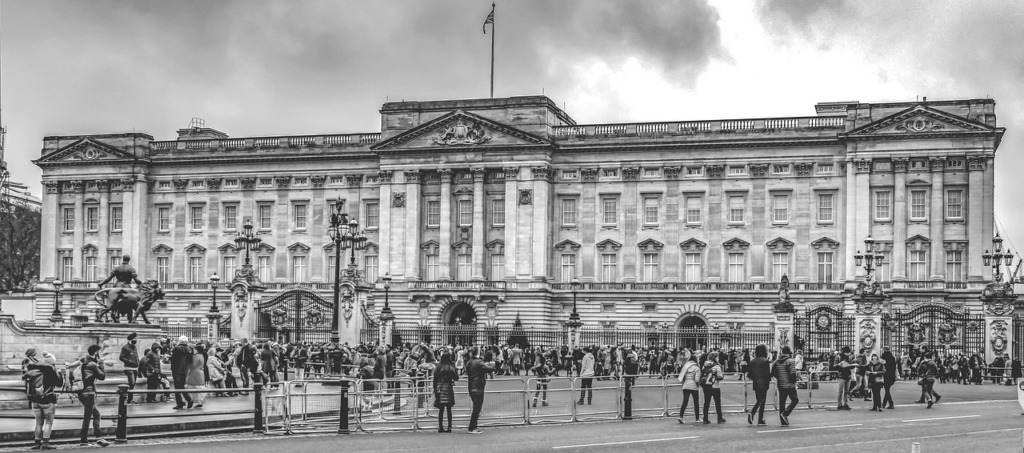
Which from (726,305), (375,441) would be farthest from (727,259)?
(375,441)

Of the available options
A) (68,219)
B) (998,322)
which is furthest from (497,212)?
(998,322)

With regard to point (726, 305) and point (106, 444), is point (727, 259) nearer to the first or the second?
point (726, 305)

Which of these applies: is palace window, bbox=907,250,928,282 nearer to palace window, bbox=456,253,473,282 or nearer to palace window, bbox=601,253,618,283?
palace window, bbox=601,253,618,283

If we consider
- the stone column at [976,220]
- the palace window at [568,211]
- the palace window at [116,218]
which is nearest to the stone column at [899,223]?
the stone column at [976,220]

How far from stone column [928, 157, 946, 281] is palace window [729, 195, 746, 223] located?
994 centimetres

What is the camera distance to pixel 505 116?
75375 millimetres

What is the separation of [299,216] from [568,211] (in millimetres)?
16460

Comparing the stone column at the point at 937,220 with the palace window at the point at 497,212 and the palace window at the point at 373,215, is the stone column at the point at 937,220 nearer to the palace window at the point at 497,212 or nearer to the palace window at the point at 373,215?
the palace window at the point at 497,212

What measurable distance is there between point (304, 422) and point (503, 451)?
236 inches

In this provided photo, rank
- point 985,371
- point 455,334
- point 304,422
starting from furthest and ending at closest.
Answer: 1. point 455,334
2. point 985,371
3. point 304,422

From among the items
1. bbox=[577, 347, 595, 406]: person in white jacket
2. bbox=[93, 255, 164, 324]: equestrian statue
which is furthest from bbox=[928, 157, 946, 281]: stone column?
bbox=[93, 255, 164, 324]: equestrian statue

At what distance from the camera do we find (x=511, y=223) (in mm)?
74500

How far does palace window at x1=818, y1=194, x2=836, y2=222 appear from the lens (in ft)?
235

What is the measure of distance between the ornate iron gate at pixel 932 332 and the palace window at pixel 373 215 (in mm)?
31310
